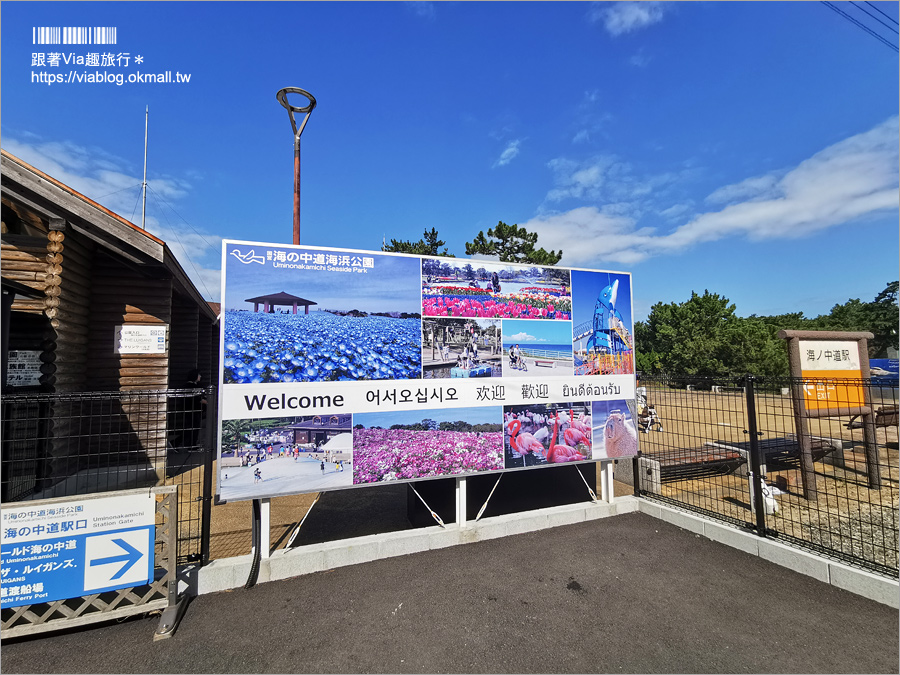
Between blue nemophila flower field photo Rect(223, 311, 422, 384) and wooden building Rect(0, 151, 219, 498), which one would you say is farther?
wooden building Rect(0, 151, 219, 498)

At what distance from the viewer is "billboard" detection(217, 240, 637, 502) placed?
4.04m

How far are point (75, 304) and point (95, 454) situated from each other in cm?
488

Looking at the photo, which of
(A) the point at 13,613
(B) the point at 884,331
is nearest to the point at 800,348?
(A) the point at 13,613

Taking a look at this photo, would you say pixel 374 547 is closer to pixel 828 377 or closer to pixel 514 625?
pixel 514 625

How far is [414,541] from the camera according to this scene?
4.70 m

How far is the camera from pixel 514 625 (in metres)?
3.36

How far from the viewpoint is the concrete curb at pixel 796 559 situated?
11.6ft

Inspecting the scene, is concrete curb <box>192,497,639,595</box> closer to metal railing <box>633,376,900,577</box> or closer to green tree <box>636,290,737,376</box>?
metal railing <box>633,376,900,577</box>

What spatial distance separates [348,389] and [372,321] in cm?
Answer: 81

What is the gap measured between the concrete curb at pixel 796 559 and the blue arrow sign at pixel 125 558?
6228 millimetres

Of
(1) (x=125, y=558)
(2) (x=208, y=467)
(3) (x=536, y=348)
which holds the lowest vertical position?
(1) (x=125, y=558)

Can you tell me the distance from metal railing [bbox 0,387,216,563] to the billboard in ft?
1.83

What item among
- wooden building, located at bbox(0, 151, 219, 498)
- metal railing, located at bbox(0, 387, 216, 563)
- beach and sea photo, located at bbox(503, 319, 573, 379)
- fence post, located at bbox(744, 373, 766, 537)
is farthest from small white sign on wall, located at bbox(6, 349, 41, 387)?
fence post, located at bbox(744, 373, 766, 537)

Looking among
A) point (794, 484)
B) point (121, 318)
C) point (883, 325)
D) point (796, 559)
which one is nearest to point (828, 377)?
point (794, 484)
